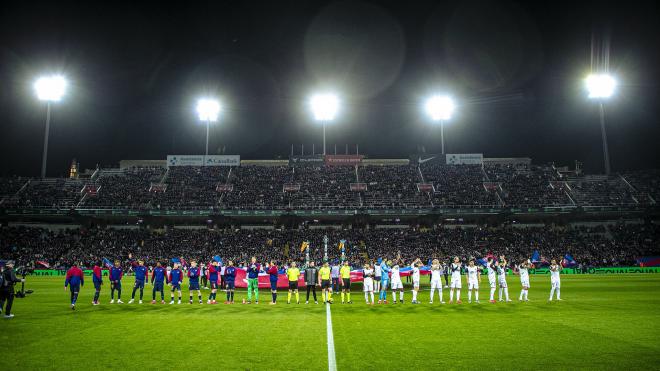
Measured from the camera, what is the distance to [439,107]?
57438 mm

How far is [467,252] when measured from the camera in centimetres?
5016

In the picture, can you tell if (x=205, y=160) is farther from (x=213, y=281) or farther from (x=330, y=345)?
(x=330, y=345)

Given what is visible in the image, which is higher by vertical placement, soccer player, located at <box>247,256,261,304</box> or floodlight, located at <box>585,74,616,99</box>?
floodlight, located at <box>585,74,616,99</box>

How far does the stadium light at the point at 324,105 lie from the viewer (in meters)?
56.1

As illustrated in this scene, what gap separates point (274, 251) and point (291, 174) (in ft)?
57.8

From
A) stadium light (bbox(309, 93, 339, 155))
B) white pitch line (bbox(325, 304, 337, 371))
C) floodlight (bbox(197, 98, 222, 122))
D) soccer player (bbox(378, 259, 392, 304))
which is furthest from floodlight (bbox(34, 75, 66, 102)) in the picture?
white pitch line (bbox(325, 304, 337, 371))

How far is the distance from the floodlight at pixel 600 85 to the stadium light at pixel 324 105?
33.8 m

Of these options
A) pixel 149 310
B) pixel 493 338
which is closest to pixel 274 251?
pixel 149 310

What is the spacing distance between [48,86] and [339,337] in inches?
2288

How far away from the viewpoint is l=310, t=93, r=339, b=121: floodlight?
56.1m

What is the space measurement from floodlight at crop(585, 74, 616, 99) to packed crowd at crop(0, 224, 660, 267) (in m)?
18.9

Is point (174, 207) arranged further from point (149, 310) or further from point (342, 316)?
point (342, 316)

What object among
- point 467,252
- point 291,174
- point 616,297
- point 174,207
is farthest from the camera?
point 291,174

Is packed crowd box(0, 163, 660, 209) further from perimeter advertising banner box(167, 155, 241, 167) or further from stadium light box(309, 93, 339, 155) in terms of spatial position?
stadium light box(309, 93, 339, 155)
